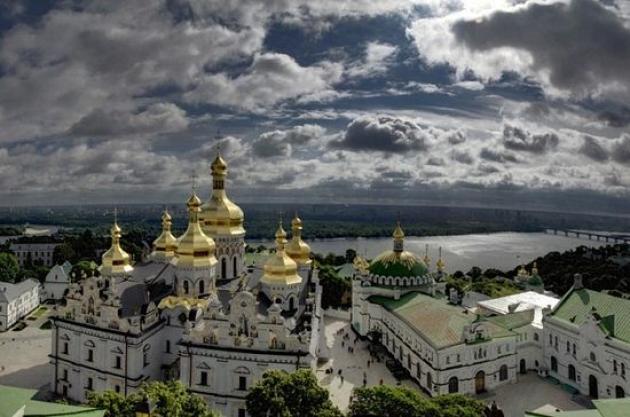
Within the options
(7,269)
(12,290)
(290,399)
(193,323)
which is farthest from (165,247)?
(7,269)

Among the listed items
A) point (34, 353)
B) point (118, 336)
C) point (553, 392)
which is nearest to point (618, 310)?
point (553, 392)

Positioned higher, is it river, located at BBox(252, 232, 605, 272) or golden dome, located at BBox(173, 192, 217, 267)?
golden dome, located at BBox(173, 192, 217, 267)

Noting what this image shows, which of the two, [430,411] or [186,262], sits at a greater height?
[186,262]

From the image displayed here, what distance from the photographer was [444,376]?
21.8 meters

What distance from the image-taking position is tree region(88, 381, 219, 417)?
12480mm

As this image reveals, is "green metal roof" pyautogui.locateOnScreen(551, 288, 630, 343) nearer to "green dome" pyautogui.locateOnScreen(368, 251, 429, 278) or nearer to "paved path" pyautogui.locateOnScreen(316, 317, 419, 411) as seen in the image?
"paved path" pyautogui.locateOnScreen(316, 317, 419, 411)

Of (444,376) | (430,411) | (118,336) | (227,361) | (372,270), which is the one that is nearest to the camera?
(430,411)

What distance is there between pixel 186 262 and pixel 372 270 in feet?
44.9

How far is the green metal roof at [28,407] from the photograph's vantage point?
895 centimetres

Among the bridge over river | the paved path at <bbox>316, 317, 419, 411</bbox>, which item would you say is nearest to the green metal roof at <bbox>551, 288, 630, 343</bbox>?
the paved path at <bbox>316, 317, 419, 411</bbox>

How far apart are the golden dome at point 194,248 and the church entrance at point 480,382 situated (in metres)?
13.0

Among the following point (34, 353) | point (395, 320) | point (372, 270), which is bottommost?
point (34, 353)

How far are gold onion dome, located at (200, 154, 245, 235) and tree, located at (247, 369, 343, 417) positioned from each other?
41.2 ft

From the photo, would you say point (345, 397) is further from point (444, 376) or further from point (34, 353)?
point (34, 353)
